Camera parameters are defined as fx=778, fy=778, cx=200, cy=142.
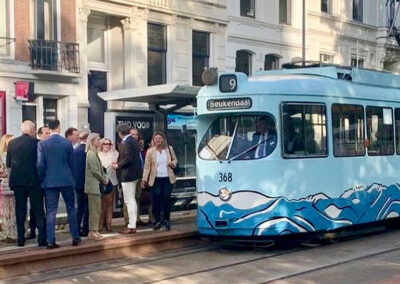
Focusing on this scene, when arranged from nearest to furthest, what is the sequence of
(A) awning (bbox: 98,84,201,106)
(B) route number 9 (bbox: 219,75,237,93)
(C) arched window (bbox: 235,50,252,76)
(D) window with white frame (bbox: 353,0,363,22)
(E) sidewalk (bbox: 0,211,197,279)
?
(E) sidewalk (bbox: 0,211,197,279) < (B) route number 9 (bbox: 219,75,237,93) < (A) awning (bbox: 98,84,201,106) < (C) arched window (bbox: 235,50,252,76) < (D) window with white frame (bbox: 353,0,363,22)

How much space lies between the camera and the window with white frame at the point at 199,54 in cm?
2592

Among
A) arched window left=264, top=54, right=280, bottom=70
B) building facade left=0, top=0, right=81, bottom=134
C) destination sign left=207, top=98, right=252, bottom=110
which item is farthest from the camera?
arched window left=264, top=54, right=280, bottom=70

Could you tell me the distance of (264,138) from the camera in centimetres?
1277

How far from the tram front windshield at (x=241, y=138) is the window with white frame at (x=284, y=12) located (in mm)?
17336

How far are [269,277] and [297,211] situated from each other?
2.22 m

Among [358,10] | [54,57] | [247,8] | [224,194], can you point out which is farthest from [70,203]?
[358,10]

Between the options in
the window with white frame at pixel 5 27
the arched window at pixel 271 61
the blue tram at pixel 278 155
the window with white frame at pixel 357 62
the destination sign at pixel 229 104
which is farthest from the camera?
the window with white frame at pixel 357 62

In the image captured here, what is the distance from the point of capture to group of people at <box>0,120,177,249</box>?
11508 mm

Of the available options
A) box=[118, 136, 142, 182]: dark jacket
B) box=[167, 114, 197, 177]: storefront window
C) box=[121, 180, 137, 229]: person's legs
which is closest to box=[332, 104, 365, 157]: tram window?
box=[118, 136, 142, 182]: dark jacket

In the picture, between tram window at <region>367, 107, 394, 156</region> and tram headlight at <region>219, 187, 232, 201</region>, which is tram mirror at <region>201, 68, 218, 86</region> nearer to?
tram headlight at <region>219, 187, 232, 201</region>

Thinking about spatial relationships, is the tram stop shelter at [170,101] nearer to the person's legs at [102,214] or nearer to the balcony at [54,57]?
the balcony at [54,57]

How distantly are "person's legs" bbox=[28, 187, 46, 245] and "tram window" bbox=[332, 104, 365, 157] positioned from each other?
5092 millimetres

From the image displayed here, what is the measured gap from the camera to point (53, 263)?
448 inches

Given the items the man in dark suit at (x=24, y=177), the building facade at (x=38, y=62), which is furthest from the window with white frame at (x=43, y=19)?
the man in dark suit at (x=24, y=177)
